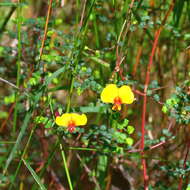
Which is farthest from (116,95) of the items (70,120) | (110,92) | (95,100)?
(95,100)

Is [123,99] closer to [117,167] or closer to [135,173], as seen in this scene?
[117,167]

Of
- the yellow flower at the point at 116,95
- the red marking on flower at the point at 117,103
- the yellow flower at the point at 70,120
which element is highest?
the yellow flower at the point at 116,95

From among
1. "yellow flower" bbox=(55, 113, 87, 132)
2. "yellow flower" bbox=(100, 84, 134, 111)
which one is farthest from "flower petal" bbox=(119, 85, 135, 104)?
"yellow flower" bbox=(55, 113, 87, 132)

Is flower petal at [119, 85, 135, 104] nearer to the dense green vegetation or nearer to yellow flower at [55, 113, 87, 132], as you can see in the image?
the dense green vegetation

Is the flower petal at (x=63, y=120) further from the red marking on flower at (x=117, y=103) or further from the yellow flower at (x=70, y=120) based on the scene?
the red marking on flower at (x=117, y=103)

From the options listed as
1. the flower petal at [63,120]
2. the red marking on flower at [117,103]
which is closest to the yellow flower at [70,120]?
the flower petal at [63,120]

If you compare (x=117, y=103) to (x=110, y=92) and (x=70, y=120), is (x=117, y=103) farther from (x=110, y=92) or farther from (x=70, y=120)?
(x=70, y=120)

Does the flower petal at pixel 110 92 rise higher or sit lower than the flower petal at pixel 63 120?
higher
